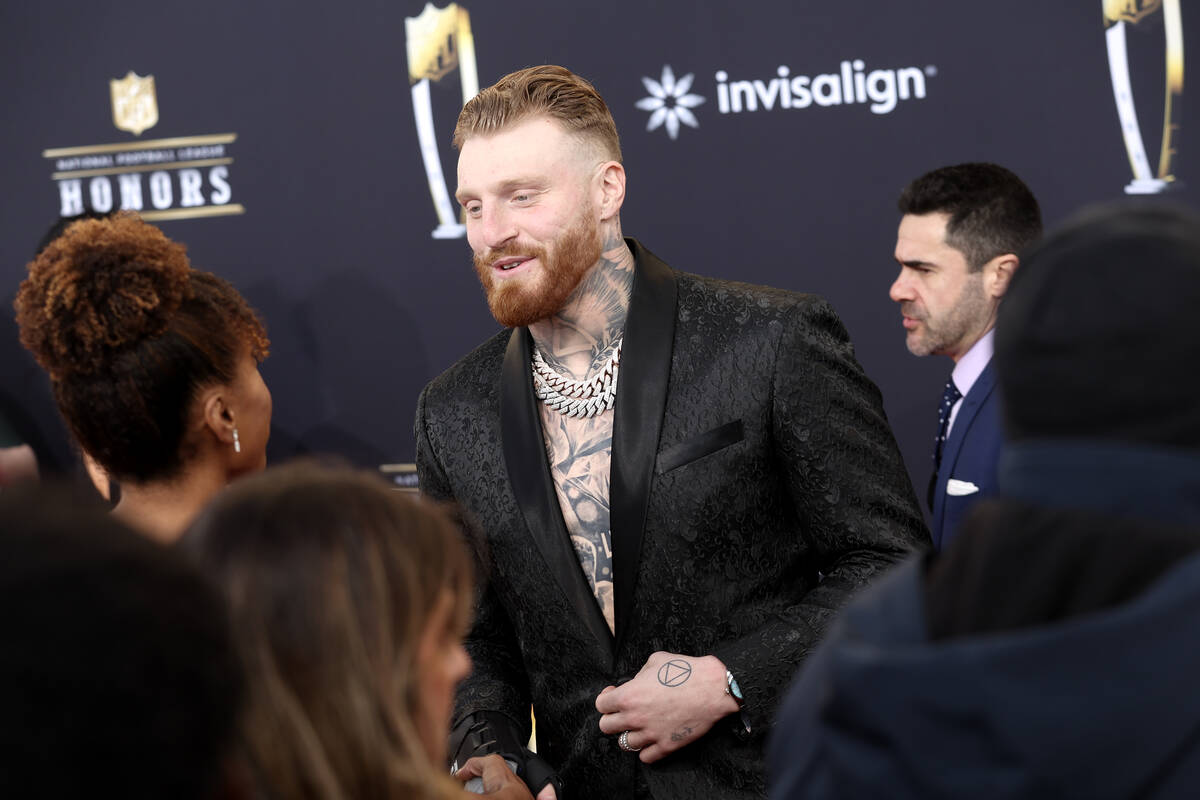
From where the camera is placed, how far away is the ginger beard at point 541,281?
1890mm

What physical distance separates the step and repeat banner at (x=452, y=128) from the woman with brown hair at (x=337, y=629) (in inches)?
87.1

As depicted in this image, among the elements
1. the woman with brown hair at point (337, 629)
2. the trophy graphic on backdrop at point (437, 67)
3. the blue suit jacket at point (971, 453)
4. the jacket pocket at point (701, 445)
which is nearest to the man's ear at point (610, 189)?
the jacket pocket at point (701, 445)

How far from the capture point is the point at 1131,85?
2.85 m

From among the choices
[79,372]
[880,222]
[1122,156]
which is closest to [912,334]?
[880,222]

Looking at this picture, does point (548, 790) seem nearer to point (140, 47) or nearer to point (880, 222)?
point (880, 222)

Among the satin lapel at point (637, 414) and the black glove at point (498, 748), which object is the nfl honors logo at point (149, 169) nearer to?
the satin lapel at point (637, 414)

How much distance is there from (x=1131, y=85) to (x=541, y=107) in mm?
1627

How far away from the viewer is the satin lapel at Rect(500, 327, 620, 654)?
5.98ft

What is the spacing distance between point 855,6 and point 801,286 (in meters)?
0.68

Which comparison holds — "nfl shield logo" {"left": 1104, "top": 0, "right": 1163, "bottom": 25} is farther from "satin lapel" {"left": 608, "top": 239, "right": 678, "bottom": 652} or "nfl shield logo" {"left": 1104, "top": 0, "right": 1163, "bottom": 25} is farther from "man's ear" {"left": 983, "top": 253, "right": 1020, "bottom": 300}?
"satin lapel" {"left": 608, "top": 239, "right": 678, "bottom": 652}

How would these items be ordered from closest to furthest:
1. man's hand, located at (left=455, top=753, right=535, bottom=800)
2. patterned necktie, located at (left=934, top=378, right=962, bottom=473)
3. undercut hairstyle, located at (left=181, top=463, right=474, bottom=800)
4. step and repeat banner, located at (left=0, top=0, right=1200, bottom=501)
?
undercut hairstyle, located at (left=181, top=463, right=474, bottom=800) → man's hand, located at (left=455, top=753, right=535, bottom=800) → patterned necktie, located at (left=934, top=378, right=962, bottom=473) → step and repeat banner, located at (left=0, top=0, right=1200, bottom=501)

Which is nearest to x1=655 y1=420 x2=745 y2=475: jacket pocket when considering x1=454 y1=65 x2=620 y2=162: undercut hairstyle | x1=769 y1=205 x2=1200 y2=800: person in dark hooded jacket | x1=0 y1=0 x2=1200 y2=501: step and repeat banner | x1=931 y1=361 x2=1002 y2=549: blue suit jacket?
x1=454 y1=65 x2=620 y2=162: undercut hairstyle

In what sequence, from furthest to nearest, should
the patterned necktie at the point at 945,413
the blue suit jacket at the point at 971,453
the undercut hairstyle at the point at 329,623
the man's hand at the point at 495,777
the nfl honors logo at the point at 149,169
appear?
the nfl honors logo at the point at 149,169, the patterned necktie at the point at 945,413, the blue suit jacket at the point at 971,453, the man's hand at the point at 495,777, the undercut hairstyle at the point at 329,623

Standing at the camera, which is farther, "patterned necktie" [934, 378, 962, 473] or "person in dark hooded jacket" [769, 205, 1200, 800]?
"patterned necktie" [934, 378, 962, 473]
